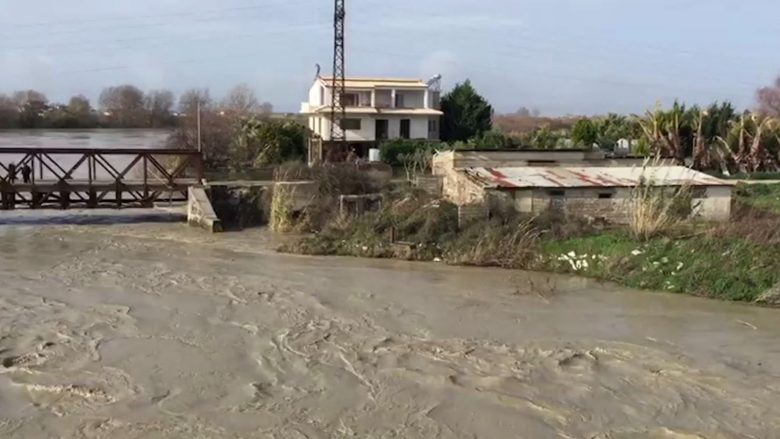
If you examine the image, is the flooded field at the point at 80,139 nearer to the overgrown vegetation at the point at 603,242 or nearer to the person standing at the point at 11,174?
the person standing at the point at 11,174

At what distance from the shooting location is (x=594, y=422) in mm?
10141

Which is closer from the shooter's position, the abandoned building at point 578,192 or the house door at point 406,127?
the abandoned building at point 578,192

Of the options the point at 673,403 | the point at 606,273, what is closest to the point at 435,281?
the point at 606,273

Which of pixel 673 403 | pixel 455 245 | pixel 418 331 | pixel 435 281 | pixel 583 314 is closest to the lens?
pixel 673 403

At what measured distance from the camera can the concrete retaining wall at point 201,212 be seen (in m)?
26.5

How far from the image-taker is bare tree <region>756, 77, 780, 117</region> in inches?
2351

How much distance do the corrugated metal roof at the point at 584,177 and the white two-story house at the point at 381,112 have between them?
24612 millimetres

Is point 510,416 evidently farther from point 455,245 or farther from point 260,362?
point 455,245

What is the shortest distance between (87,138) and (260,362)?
2437 inches

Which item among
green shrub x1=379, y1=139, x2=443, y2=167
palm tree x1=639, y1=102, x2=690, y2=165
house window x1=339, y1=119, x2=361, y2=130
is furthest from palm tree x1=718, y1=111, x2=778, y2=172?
house window x1=339, y1=119, x2=361, y2=130

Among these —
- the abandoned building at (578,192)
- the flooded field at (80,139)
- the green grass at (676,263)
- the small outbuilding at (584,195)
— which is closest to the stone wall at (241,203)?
the abandoned building at (578,192)

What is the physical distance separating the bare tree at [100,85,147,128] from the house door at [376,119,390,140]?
1820 inches

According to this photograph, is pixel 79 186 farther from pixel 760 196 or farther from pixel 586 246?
pixel 760 196

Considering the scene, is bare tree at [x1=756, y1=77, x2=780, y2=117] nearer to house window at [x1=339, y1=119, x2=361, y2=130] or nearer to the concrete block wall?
house window at [x1=339, y1=119, x2=361, y2=130]
